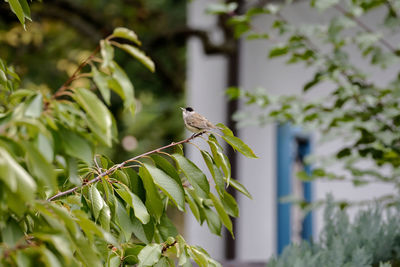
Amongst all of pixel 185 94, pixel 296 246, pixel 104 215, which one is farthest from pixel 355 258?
pixel 185 94

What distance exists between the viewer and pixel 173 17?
7.85m

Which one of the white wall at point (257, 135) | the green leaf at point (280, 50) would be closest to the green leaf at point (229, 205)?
the green leaf at point (280, 50)

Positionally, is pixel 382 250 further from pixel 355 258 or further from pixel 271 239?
pixel 271 239

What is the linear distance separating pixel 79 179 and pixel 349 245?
3.60ft

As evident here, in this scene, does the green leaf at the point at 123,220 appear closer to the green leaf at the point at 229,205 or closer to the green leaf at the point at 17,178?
the green leaf at the point at 229,205

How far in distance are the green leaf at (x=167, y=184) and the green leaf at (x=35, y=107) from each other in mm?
295

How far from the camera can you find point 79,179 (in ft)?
2.57

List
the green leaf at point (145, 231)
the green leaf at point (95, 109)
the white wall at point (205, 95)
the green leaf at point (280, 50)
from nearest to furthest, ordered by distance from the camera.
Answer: the green leaf at point (95, 109) → the green leaf at point (145, 231) → the green leaf at point (280, 50) → the white wall at point (205, 95)

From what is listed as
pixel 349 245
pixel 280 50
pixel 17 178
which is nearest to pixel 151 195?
pixel 17 178

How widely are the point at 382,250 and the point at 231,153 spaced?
2.26 metres

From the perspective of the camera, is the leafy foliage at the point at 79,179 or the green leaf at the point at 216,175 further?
the green leaf at the point at 216,175

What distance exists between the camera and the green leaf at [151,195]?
0.95 meters

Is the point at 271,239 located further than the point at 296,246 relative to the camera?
Yes

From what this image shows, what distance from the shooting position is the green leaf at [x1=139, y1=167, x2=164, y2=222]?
95 centimetres
